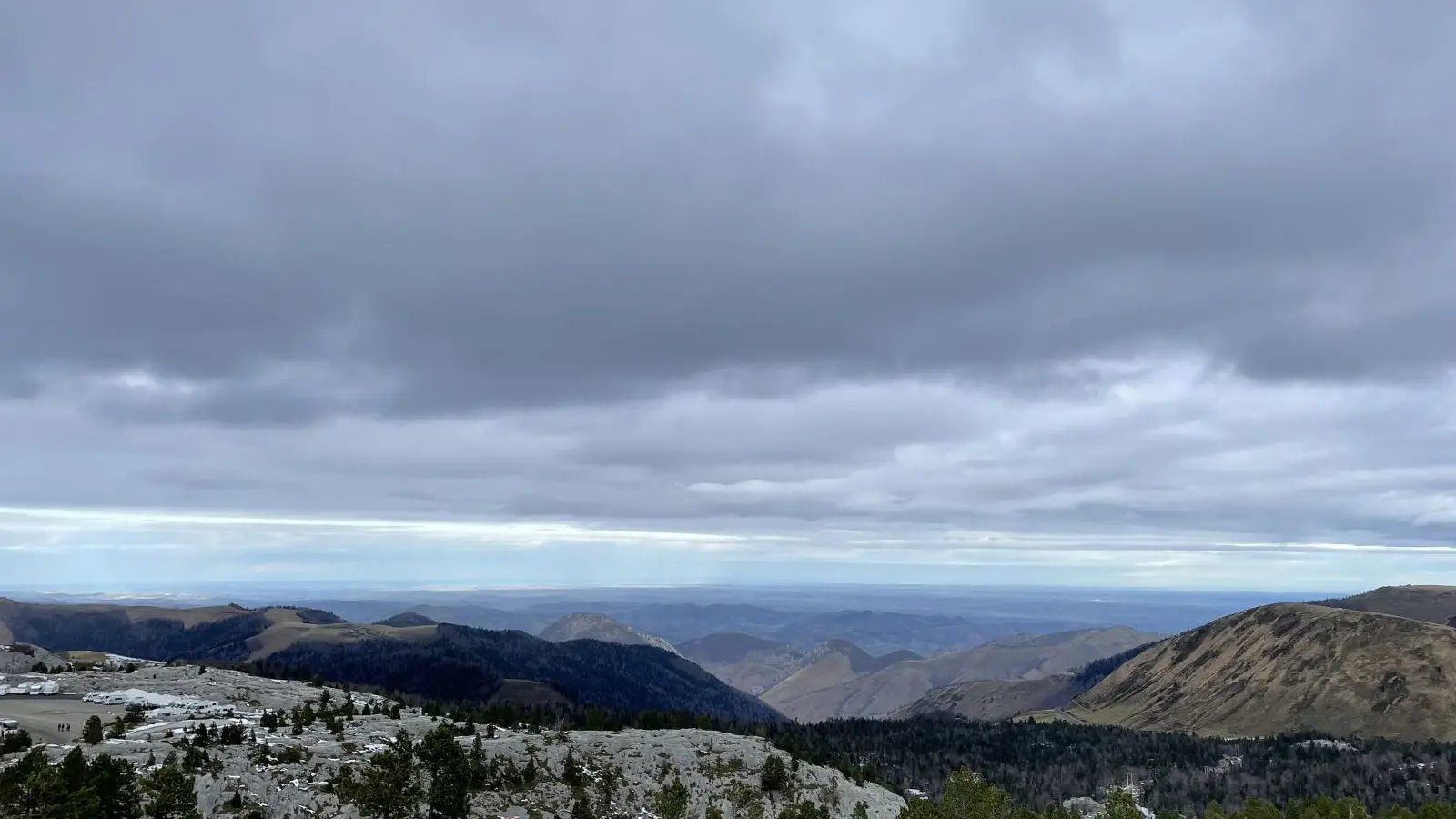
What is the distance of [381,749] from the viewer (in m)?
115

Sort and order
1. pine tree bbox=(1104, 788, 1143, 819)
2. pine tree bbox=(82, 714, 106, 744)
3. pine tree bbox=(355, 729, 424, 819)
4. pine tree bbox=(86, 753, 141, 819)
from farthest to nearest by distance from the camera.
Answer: pine tree bbox=(82, 714, 106, 744) < pine tree bbox=(1104, 788, 1143, 819) < pine tree bbox=(355, 729, 424, 819) < pine tree bbox=(86, 753, 141, 819)

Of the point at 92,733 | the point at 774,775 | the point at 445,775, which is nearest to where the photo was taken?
the point at 445,775

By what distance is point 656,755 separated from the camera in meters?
144

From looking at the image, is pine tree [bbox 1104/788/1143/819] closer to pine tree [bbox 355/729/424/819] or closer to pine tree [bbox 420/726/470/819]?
pine tree [bbox 420/726/470/819]

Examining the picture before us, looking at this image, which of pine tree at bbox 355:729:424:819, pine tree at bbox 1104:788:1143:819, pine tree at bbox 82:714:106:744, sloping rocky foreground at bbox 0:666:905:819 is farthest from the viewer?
pine tree at bbox 82:714:106:744

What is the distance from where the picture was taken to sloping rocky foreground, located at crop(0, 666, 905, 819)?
9800cm

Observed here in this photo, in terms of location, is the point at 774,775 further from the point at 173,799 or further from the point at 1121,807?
the point at 173,799

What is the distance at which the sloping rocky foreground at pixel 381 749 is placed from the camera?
98.0 meters

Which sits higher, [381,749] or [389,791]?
[389,791]

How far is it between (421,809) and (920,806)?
6274cm

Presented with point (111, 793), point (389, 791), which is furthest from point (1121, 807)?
point (111, 793)

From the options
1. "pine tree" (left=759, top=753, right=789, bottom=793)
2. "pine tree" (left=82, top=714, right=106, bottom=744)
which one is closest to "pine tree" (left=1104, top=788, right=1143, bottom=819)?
"pine tree" (left=759, top=753, right=789, bottom=793)

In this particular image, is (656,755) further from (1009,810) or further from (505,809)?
(1009,810)

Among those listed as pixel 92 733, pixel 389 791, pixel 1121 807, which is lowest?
pixel 1121 807
